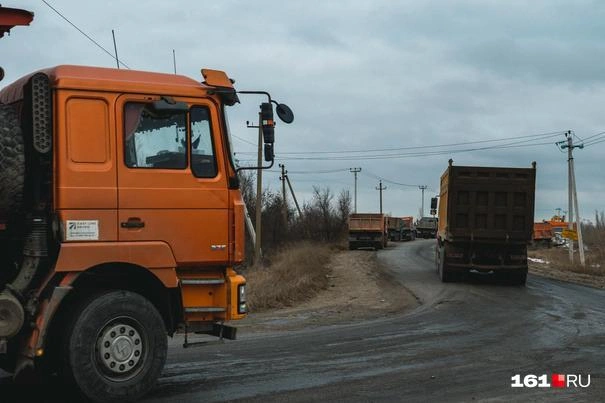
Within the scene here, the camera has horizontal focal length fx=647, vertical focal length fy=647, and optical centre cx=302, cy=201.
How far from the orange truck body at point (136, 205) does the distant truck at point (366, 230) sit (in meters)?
37.9

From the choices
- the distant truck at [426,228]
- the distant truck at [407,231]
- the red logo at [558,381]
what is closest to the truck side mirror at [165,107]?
the red logo at [558,381]

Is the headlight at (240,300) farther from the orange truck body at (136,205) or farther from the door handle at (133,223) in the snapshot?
the door handle at (133,223)

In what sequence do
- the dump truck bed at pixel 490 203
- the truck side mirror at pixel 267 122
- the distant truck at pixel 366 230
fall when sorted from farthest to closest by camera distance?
the distant truck at pixel 366 230, the dump truck bed at pixel 490 203, the truck side mirror at pixel 267 122

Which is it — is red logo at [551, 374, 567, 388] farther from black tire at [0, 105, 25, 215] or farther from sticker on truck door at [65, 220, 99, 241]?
black tire at [0, 105, 25, 215]

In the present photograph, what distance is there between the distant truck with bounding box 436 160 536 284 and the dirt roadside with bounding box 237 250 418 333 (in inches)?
96.1

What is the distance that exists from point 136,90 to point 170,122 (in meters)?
0.44

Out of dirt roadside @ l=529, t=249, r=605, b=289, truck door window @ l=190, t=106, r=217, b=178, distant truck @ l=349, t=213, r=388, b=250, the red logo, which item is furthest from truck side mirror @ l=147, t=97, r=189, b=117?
distant truck @ l=349, t=213, r=388, b=250

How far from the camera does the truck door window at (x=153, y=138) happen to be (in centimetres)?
613

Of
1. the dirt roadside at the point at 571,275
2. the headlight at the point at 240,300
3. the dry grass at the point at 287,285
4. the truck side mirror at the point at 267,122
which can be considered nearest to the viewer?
the headlight at the point at 240,300

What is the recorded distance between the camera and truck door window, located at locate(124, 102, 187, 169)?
6.13 m

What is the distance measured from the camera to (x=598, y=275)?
2916 cm

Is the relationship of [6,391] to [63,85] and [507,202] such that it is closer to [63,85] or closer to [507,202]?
[63,85]

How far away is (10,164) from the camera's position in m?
5.68

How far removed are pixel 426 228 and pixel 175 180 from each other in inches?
2838
